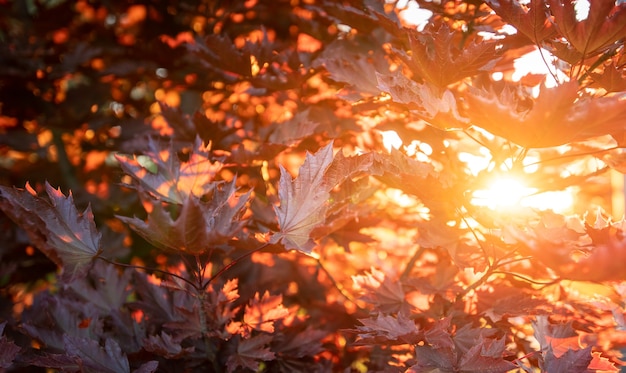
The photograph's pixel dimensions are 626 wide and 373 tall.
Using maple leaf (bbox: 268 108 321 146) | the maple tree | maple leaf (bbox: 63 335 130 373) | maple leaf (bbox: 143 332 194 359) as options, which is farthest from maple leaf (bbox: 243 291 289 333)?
maple leaf (bbox: 268 108 321 146)

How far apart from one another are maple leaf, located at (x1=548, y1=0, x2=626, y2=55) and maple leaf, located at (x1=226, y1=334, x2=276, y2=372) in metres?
0.80

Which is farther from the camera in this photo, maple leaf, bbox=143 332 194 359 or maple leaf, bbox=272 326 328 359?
maple leaf, bbox=272 326 328 359

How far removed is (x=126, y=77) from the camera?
5.77 feet

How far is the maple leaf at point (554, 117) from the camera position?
733 millimetres

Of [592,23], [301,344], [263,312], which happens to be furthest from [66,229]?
[592,23]

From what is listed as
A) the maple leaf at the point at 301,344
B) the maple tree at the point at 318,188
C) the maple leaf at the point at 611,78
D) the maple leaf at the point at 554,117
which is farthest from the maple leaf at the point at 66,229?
the maple leaf at the point at 611,78

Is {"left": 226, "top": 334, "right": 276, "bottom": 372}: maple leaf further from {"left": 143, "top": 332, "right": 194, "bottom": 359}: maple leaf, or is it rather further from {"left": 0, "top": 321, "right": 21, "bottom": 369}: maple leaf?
{"left": 0, "top": 321, "right": 21, "bottom": 369}: maple leaf

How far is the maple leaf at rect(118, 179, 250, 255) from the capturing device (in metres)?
0.77

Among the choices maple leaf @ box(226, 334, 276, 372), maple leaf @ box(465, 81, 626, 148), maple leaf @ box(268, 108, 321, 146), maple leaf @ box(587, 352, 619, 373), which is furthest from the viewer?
maple leaf @ box(268, 108, 321, 146)

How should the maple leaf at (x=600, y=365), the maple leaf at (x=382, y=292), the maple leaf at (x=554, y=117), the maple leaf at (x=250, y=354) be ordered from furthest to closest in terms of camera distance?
1. the maple leaf at (x=382, y=292)
2. the maple leaf at (x=250, y=354)
3. the maple leaf at (x=600, y=365)
4. the maple leaf at (x=554, y=117)

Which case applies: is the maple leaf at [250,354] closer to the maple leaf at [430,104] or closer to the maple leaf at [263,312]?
the maple leaf at [263,312]

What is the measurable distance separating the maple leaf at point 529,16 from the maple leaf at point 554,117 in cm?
18

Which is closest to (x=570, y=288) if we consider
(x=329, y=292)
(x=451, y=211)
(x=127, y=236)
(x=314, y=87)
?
(x=451, y=211)

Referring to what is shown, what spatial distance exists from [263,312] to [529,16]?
0.79 m
